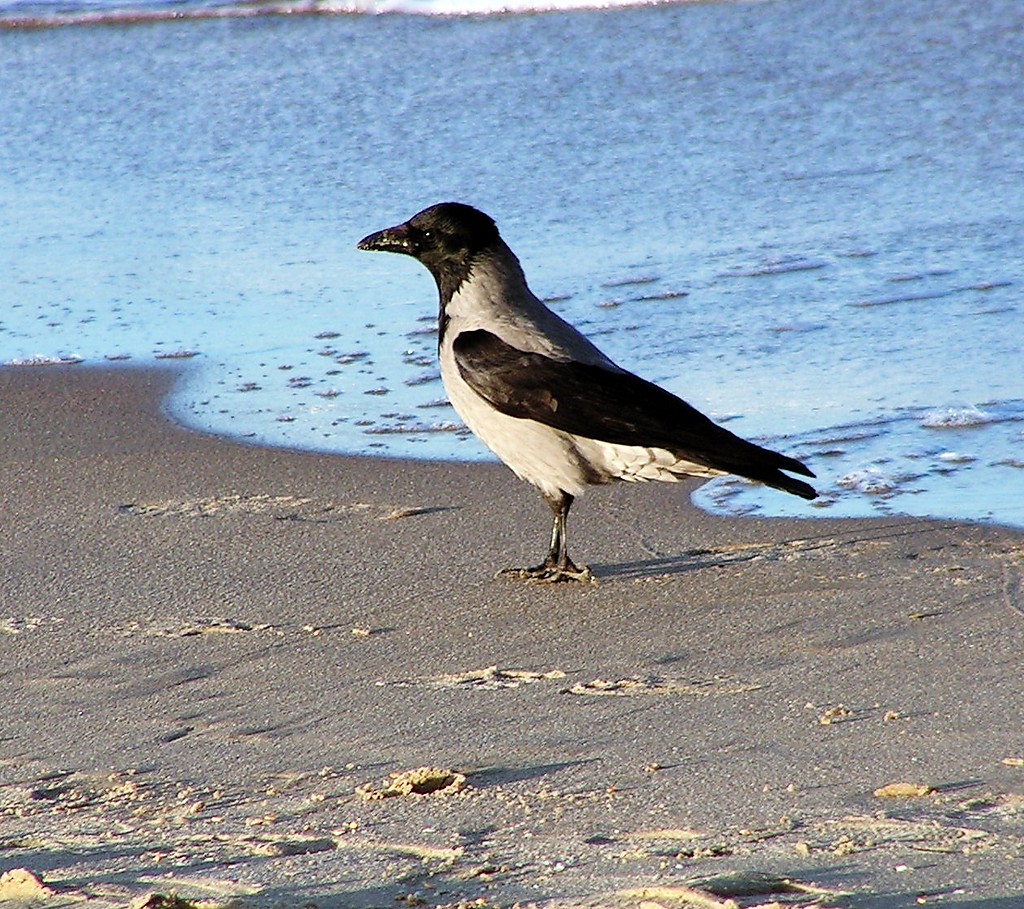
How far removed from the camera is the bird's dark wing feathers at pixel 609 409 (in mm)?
4484

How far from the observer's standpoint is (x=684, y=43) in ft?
46.5

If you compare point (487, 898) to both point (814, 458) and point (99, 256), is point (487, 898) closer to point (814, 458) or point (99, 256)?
point (814, 458)

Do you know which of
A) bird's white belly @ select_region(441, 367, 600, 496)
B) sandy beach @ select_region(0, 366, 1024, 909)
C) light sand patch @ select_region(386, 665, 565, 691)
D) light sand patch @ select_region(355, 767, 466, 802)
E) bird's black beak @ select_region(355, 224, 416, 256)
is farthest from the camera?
bird's black beak @ select_region(355, 224, 416, 256)

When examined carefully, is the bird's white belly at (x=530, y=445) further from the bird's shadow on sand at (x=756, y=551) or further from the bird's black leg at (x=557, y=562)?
the bird's shadow on sand at (x=756, y=551)

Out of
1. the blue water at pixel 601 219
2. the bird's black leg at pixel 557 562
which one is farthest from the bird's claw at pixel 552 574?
the blue water at pixel 601 219

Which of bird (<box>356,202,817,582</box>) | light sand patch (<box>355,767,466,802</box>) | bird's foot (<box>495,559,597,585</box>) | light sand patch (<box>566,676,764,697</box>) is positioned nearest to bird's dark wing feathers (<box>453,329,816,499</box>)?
bird (<box>356,202,817,582</box>)

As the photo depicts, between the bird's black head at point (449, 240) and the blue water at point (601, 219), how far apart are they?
865 mm

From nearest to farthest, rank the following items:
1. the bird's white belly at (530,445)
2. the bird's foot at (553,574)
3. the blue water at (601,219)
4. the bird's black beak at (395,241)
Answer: the bird's foot at (553,574), the bird's white belly at (530,445), the bird's black beak at (395,241), the blue water at (601,219)

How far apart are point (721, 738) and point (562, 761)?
33cm

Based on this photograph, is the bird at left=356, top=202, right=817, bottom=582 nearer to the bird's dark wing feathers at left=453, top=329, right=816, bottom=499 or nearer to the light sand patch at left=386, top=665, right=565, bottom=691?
the bird's dark wing feathers at left=453, top=329, right=816, bottom=499

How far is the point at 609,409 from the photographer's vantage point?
15.0ft

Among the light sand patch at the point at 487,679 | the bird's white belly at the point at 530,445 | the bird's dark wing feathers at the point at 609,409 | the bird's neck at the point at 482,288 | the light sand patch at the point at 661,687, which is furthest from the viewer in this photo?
the bird's neck at the point at 482,288

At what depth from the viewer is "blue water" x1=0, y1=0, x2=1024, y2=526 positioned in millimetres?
6090

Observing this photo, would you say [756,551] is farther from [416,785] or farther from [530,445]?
[416,785]
